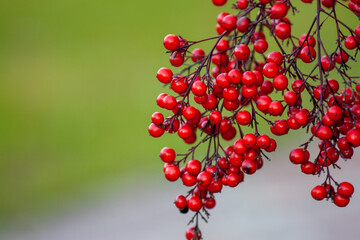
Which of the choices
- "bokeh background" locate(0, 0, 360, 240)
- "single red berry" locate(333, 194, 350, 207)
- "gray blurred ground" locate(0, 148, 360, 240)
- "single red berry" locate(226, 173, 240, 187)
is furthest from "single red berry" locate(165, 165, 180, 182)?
"bokeh background" locate(0, 0, 360, 240)

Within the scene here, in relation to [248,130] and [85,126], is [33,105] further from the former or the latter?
[248,130]

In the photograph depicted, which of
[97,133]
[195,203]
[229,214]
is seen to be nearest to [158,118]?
[195,203]

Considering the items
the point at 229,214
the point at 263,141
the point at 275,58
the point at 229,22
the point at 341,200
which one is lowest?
the point at 341,200

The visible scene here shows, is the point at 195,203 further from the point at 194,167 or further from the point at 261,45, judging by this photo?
the point at 261,45

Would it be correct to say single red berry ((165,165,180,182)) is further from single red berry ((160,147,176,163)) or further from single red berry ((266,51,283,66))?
single red berry ((266,51,283,66))

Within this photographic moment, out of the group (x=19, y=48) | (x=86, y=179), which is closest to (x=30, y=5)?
(x=19, y=48)
